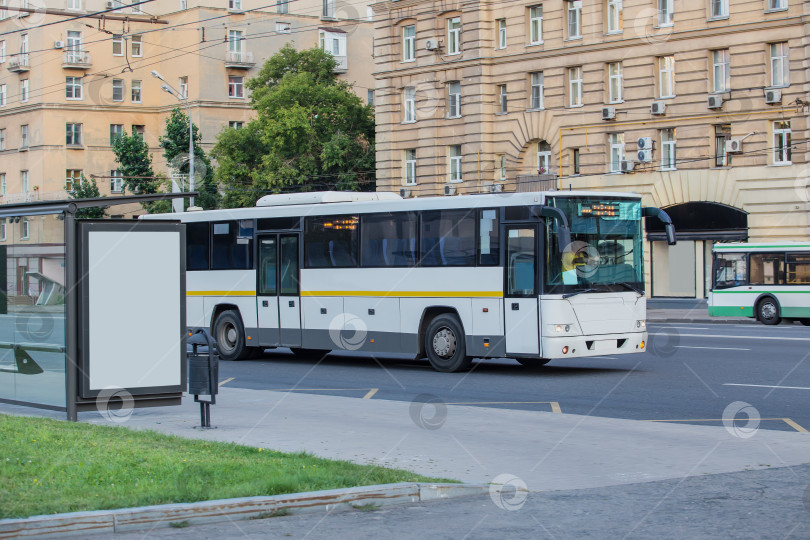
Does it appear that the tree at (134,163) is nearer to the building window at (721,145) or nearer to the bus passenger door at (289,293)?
the building window at (721,145)

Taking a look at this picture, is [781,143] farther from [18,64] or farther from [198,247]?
[18,64]

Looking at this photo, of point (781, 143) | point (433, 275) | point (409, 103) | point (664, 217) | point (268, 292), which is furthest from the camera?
point (409, 103)

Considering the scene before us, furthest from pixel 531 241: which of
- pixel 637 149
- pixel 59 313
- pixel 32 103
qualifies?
pixel 32 103

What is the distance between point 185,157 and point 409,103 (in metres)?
14.6

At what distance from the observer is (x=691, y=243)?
45844 millimetres

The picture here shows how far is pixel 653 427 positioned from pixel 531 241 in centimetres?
627

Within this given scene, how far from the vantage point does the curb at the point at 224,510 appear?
24.0ft

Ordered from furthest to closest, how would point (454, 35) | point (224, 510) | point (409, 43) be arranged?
point (409, 43), point (454, 35), point (224, 510)

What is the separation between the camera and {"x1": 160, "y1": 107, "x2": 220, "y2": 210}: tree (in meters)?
59.7

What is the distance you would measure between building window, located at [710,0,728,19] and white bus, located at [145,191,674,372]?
25.4 m

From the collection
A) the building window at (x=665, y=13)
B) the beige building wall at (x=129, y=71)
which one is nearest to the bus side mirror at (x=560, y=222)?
the building window at (x=665, y=13)

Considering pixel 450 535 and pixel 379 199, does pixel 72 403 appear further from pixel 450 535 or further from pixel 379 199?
pixel 379 199

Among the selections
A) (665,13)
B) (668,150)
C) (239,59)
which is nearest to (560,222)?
(668,150)

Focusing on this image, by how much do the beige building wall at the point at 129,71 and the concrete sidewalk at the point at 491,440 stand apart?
2407 inches
